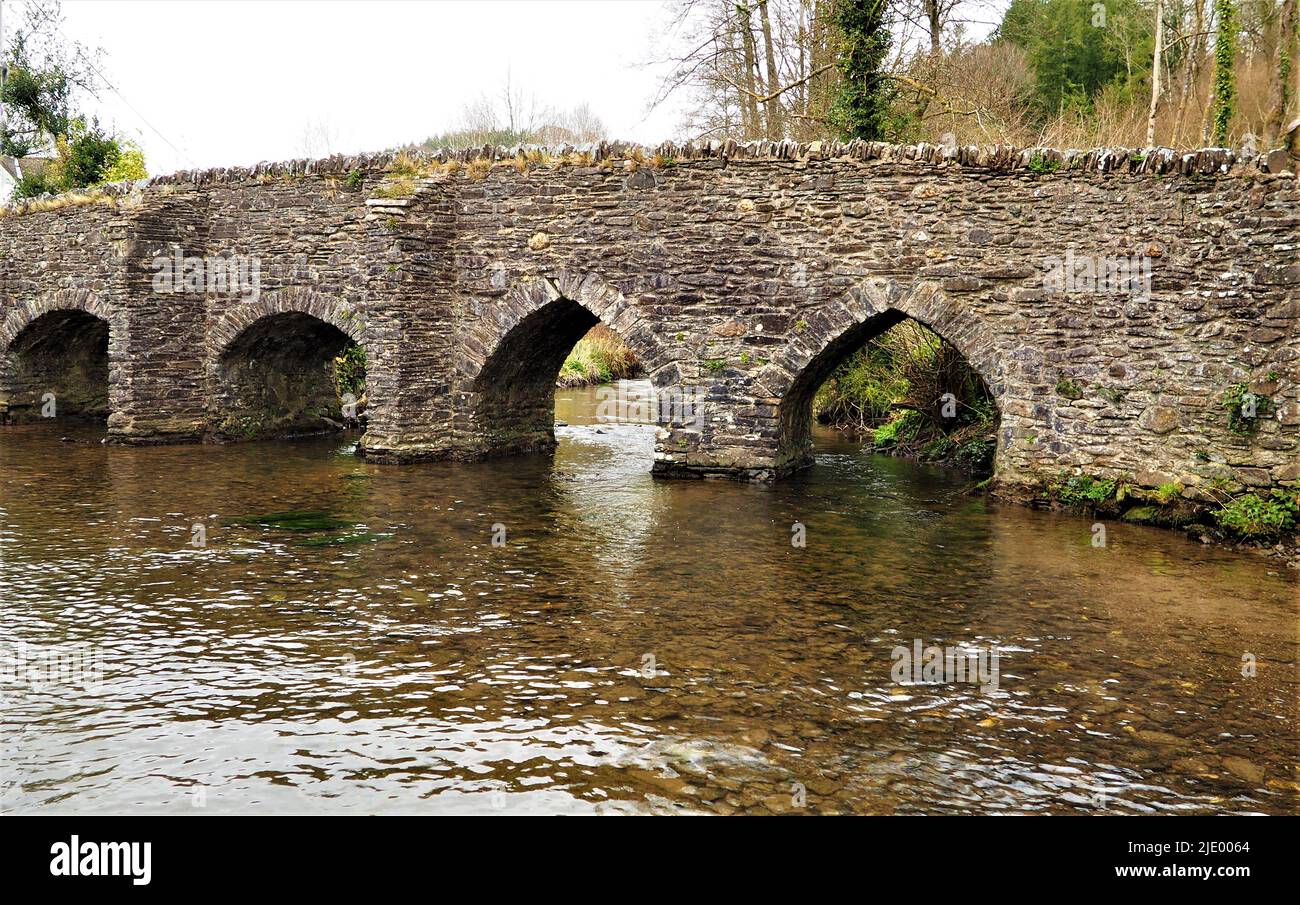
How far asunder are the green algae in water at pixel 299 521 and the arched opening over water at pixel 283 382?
17.7 feet

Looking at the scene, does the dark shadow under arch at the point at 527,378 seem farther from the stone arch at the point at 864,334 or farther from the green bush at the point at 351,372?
the green bush at the point at 351,372

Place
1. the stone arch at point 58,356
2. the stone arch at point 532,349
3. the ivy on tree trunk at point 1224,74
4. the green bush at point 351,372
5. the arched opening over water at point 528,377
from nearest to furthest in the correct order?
the stone arch at point 532,349
the ivy on tree trunk at point 1224,74
the arched opening over water at point 528,377
the stone arch at point 58,356
the green bush at point 351,372

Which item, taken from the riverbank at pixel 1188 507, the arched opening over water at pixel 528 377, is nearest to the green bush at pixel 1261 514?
the riverbank at pixel 1188 507

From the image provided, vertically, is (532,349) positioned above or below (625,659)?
above

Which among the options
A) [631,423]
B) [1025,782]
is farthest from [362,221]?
[1025,782]

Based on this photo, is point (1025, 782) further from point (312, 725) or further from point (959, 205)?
point (959, 205)

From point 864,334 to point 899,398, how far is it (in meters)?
4.57

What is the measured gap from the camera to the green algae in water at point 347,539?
873 cm

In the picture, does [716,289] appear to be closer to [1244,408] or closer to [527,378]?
[527,378]

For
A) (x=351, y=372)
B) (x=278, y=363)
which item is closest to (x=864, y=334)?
(x=278, y=363)

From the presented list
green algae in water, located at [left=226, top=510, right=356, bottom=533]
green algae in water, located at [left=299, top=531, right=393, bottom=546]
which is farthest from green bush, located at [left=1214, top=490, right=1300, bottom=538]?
green algae in water, located at [left=226, top=510, right=356, bottom=533]

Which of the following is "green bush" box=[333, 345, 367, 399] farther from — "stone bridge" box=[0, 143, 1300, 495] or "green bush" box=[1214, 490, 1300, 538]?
"green bush" box=[1214, 490, 1300, 538]

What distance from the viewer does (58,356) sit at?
62.5ft

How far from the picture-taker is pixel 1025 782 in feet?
14.1
